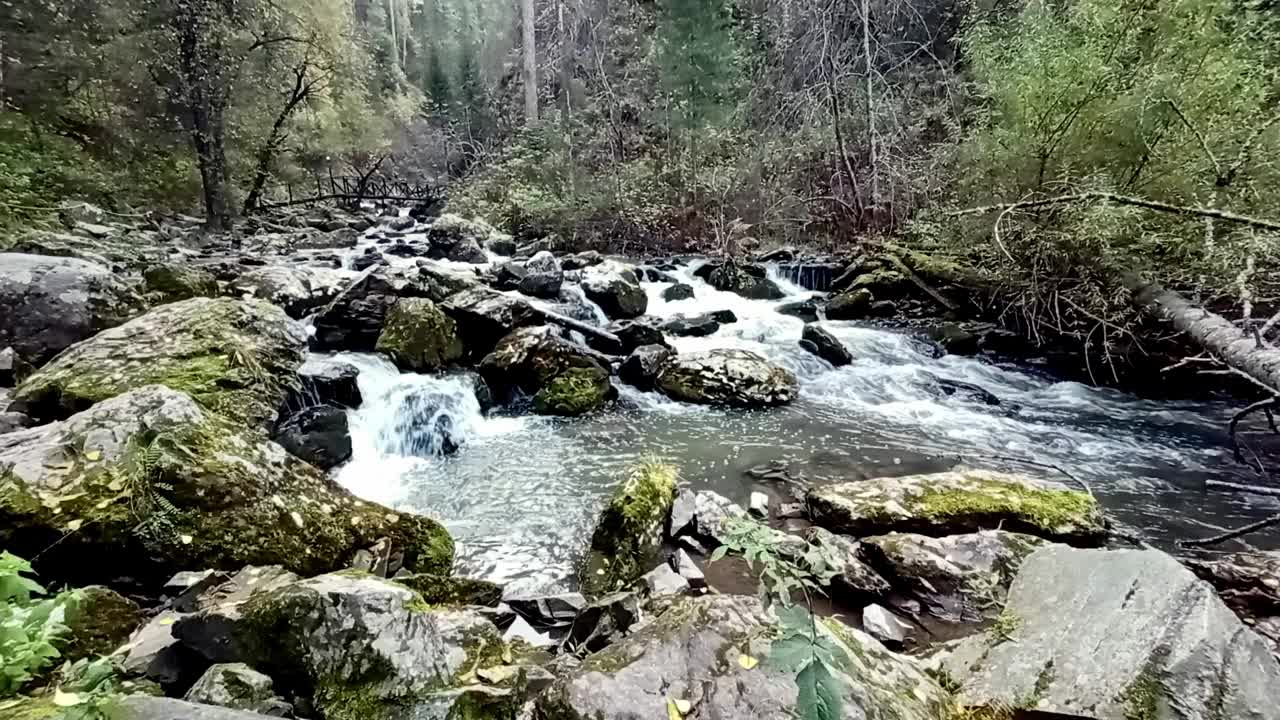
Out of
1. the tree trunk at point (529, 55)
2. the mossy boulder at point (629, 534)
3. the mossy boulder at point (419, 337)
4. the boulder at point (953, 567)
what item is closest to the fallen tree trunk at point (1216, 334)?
the boulder at point (953, 567)

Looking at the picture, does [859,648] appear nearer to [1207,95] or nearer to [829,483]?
[829,483]

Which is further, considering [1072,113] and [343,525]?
[1072,113]

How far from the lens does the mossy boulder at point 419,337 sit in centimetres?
685

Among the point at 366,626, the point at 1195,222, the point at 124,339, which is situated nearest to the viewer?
the point at 366,626

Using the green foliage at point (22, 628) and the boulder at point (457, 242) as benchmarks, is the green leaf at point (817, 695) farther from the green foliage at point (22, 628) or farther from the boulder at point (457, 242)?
the boulder at point (457, 242)

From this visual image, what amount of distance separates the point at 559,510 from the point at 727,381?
10.0ft

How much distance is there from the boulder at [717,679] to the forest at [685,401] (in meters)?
0.01

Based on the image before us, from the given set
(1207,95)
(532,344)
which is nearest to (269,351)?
(532,344)

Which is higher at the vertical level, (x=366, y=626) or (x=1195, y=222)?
(x=1195, y=222)

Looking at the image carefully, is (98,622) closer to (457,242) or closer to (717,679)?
(717,679)

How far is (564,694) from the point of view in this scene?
179cm

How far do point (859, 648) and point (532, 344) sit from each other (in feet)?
17.8

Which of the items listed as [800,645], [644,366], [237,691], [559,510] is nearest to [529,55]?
[644,366]

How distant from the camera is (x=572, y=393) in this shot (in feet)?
21.8
